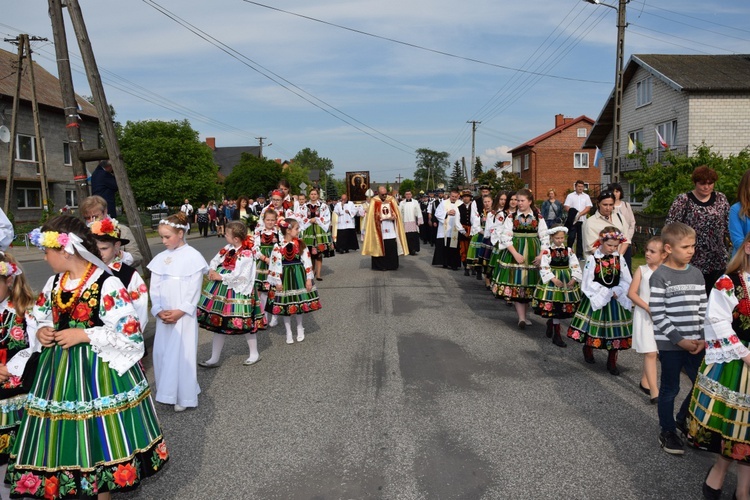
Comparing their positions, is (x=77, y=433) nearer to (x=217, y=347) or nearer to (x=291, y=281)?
(x=217, y=347)

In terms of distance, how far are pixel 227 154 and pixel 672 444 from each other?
374 ft

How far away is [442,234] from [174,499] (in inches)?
507

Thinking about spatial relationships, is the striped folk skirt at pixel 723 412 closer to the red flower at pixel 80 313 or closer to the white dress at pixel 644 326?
the white dress at pixel 644 326

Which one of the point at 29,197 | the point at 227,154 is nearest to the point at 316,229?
the point at 29,197

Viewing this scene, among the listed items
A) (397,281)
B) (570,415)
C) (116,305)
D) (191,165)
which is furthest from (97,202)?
(191,165)

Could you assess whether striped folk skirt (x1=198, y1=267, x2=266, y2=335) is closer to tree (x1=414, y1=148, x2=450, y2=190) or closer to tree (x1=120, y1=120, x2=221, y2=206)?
tree (x1=120, y1=120, x2=221, y2=206)

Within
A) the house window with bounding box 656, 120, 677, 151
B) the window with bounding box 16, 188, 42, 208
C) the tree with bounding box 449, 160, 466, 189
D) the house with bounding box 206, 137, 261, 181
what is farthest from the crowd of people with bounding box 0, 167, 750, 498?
the house with bounding box 206, 137, 261, 181

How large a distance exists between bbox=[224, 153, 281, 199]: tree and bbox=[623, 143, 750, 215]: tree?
52.5 m

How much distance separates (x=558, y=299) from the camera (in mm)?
7809

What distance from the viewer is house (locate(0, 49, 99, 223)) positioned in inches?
1412

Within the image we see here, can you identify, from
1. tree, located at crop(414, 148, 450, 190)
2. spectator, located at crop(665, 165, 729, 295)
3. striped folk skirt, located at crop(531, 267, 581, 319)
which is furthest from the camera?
tree, located at crop(414, 148, 450, 190)

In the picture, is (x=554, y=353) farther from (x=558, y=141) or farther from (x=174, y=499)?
A: (x=558, y=141)

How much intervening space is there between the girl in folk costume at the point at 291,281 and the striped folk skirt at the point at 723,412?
17.0 ft

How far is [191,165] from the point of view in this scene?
5594 centimetres
